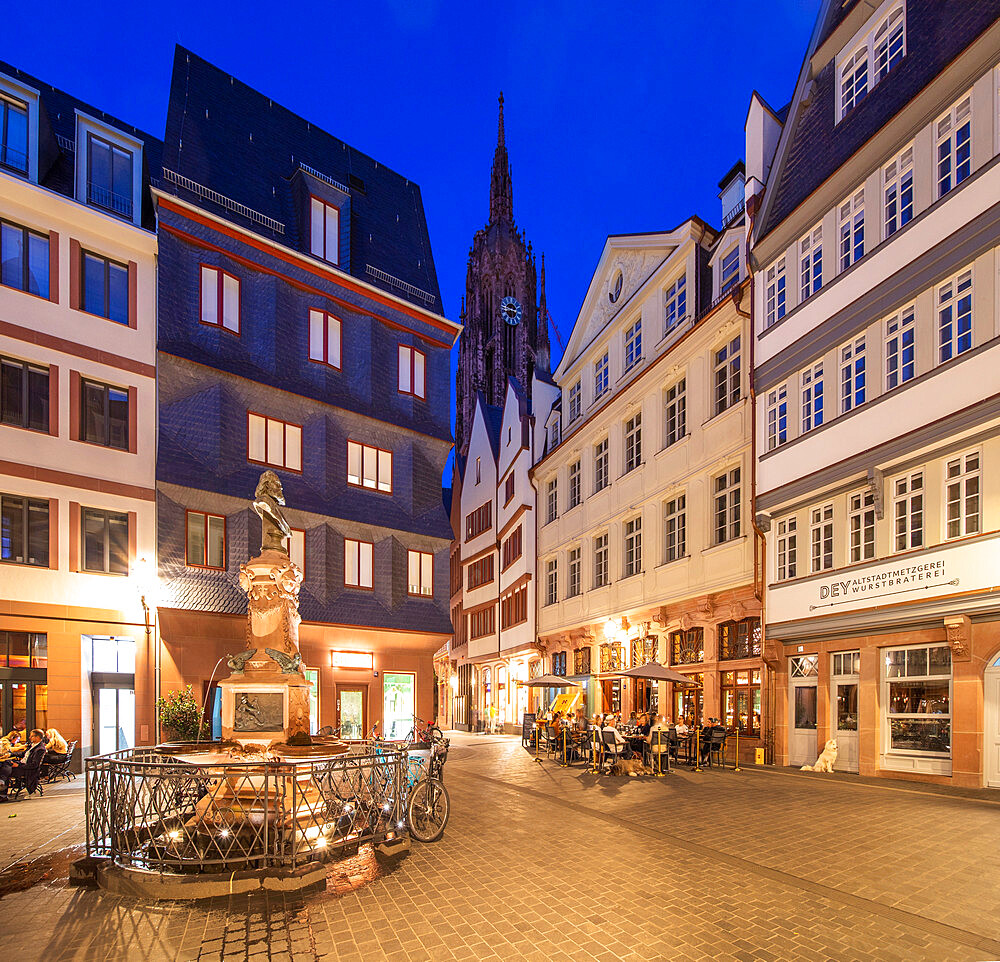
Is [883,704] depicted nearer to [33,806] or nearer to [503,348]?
[33,806]

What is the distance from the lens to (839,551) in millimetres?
18703

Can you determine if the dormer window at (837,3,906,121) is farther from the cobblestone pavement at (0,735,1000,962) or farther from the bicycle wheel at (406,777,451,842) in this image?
the bicycle wheel at (406,777,451,842)

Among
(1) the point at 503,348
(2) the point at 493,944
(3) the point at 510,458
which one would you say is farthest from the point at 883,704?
(1) the point at 503,348

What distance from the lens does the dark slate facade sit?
891 inches

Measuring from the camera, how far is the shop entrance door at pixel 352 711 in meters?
25.2

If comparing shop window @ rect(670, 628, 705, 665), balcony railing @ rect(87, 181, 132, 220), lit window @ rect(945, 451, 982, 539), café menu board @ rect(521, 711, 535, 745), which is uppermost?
balcony railing @ rect(87, 181, 132, 220)

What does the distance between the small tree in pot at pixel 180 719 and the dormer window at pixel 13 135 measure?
14770 mm

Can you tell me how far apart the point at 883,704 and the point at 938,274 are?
31.3ft

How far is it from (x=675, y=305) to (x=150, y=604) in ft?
63.7

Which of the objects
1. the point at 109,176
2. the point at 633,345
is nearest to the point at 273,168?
the point at 109,176

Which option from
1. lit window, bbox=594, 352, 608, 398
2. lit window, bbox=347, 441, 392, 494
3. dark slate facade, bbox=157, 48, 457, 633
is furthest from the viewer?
lit window, bbox=594, 352, 608, 398

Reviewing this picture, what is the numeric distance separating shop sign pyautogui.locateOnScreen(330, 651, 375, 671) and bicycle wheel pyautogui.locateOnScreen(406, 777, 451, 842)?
49.4 ft

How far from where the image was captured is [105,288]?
21.5 metres

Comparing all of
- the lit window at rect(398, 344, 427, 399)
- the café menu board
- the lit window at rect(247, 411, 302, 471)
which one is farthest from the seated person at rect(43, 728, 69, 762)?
the lit window at rect(398, 344, 427, 399)
